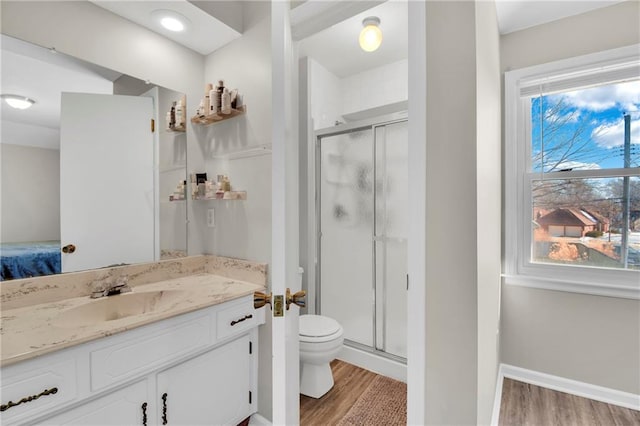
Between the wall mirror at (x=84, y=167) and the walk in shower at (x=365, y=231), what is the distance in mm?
1188

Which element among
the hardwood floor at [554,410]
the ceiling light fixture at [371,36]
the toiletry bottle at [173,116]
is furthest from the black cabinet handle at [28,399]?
the ceiling light fixture at [371,36]

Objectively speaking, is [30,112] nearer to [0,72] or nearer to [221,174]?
[0,72]

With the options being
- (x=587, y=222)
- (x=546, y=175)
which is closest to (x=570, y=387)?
(x=587, y=222)

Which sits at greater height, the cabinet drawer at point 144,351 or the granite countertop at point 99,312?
the granite countertop at point 99,312

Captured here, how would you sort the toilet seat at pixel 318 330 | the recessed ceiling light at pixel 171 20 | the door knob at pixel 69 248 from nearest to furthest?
1. the door knob at pixel 69 248
2. the recessed ceiling light at pixel 171 20
3. the toilet seat at pixel 318 330

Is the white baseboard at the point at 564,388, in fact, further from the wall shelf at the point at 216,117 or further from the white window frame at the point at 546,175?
the wall shelf at the point at 216,117

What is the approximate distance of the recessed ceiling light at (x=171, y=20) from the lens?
1.54 m

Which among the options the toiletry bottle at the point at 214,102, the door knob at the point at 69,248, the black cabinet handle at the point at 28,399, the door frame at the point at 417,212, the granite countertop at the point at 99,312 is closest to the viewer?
the black cabinet handle at the point at 28,399

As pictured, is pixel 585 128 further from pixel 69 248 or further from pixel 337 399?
pixel 69 248

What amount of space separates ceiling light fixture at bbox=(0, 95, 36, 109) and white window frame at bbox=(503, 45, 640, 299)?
2745 mm

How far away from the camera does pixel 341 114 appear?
2920 millimetres

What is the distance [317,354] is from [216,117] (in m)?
1.58

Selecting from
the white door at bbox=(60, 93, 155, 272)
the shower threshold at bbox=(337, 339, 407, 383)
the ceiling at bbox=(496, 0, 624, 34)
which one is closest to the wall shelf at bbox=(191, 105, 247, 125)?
the white door at bbox=(60, 93, 155, 272)

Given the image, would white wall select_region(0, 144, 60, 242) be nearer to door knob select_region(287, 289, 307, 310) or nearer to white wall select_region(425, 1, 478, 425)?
door knob select_region(287, 289, 307, 310)
